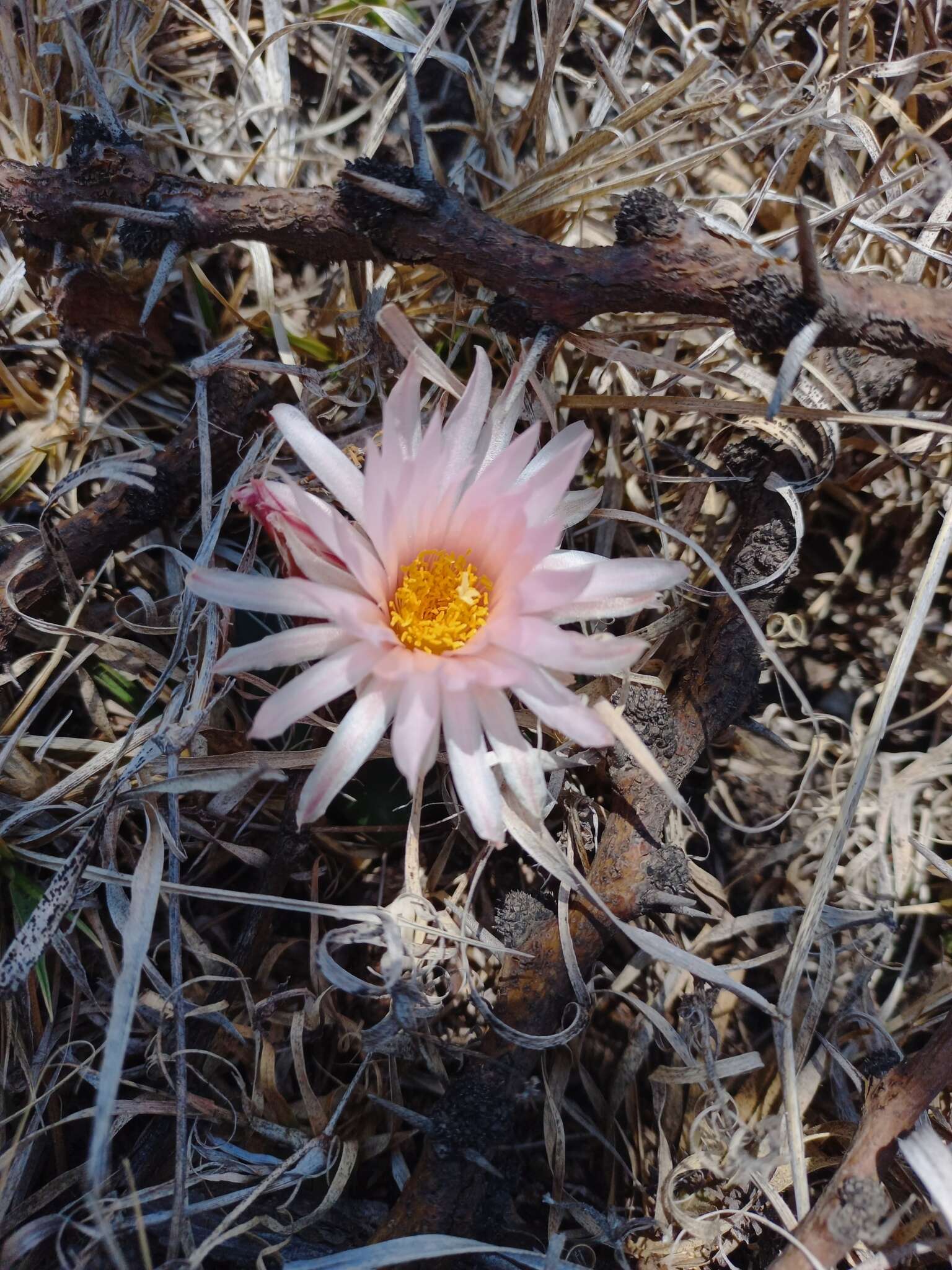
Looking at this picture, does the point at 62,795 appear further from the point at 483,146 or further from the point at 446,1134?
the point at 483,146

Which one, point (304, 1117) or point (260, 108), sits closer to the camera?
point (304, 1117)

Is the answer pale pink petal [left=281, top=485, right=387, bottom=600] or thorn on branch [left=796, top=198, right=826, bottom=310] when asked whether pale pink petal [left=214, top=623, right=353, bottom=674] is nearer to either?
pale pink petal [left=281, top=485, right=387, bottom=600]

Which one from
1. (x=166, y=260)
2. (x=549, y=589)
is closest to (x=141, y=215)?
(x=166, y=260)

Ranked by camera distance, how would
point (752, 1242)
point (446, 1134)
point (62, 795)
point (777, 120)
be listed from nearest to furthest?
point (446, 1134) < point (752, 1242) < point (62, 795) < point (777, 120)

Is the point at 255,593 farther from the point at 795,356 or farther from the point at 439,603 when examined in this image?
the point at 795,356

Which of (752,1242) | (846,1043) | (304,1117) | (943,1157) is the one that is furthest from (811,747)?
(304,1117)

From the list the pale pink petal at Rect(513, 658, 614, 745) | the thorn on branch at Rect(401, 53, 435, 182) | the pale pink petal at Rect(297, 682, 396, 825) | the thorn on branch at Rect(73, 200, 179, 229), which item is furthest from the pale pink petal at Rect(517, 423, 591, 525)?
the thorn on branch at Rect(73, 200, 179, 229)
